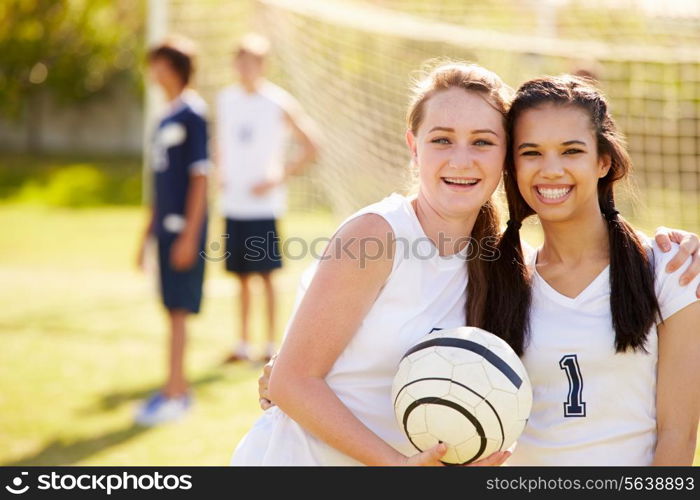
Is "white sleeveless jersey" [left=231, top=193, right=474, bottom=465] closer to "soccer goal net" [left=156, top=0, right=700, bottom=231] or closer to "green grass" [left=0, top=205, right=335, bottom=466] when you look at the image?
"green grass" [left=0, top=205, right=335, bottom=466]

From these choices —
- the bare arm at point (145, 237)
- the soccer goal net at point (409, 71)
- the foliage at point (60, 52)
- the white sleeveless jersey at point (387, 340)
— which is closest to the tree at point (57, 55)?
the foliage at point (60, 52)

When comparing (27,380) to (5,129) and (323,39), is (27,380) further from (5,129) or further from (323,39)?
(5,129)

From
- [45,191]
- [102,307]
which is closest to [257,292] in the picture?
[102,307]

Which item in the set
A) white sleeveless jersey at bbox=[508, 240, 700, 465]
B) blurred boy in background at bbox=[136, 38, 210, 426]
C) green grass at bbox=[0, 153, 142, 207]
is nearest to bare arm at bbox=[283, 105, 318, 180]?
blurred boy in background at bbox=[136, 38, 210, 426]

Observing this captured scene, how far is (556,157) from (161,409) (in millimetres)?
3685

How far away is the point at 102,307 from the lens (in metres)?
8.58

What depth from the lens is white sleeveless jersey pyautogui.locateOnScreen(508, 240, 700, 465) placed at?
7.63ft

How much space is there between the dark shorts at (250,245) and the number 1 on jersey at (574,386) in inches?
174

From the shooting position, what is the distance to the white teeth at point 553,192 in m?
2.38

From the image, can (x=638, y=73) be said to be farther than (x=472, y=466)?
Yes

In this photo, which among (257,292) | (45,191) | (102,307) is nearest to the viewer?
(102,307)

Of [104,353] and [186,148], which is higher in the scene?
[186,148]
